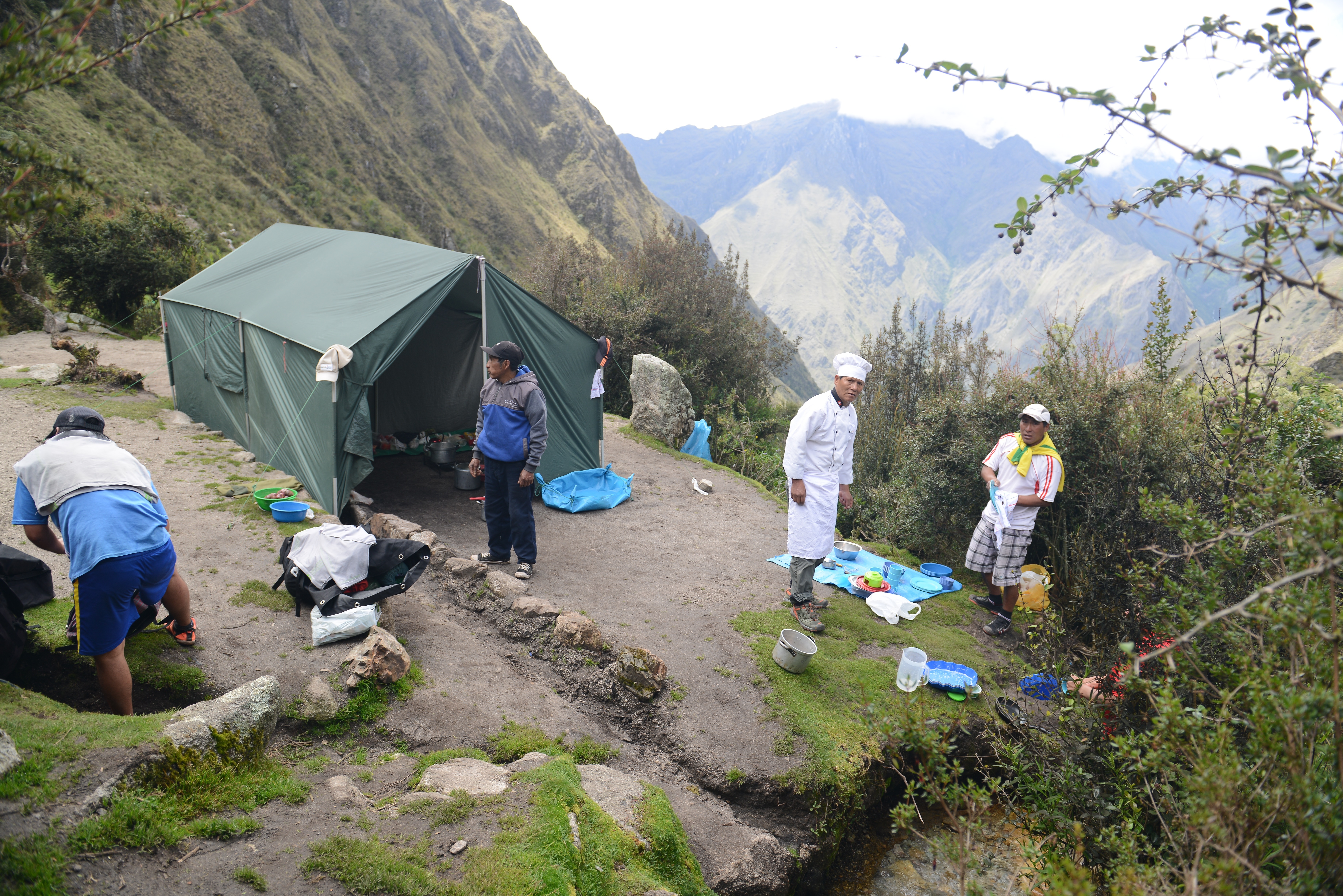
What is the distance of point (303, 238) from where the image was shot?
936 centimetres

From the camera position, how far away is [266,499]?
572 cm

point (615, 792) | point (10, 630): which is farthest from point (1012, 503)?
point (10, 630)

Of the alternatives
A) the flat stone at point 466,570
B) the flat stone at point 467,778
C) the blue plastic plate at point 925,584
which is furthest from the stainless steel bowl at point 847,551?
the flat stone at point 467,778

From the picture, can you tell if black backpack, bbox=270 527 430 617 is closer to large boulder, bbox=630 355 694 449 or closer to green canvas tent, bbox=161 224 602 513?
green canvas tent, bbox=161 224 602 513

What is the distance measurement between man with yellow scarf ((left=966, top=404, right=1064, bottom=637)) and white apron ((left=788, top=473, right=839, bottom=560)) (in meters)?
1.27

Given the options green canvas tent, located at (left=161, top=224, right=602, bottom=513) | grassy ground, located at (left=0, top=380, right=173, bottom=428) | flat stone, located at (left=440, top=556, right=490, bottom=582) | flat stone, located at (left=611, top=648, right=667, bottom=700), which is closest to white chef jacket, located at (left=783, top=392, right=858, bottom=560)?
flat stone, located at (left=611, top=648, right=667, bottom=700)

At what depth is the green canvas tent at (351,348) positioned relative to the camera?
623 cm

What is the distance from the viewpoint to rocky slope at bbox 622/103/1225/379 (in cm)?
10106

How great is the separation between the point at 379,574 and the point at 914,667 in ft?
11.0

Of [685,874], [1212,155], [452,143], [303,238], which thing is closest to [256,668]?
[685,874]

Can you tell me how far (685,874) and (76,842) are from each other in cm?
211

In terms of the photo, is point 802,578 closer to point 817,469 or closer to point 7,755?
point 817,469

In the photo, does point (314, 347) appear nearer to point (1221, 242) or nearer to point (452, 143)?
point (1221, 242)

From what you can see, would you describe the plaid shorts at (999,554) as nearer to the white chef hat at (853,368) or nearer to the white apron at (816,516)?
the white apron at (816,516)
